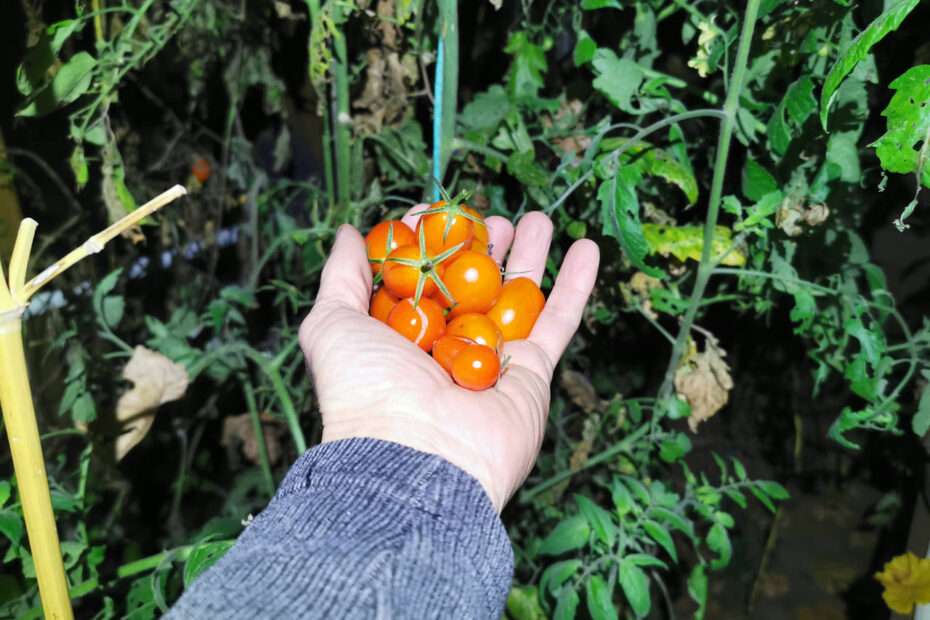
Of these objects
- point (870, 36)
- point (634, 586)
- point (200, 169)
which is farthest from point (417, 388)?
point (200, 169)

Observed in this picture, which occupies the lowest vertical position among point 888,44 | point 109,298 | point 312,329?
point 109,298

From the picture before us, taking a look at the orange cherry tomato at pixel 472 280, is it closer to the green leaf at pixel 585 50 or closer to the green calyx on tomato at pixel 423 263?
the green calyx on tomato at pixel 423 263

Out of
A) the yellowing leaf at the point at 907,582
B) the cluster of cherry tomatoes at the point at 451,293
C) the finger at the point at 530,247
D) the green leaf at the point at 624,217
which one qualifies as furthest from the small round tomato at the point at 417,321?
the yellowing leaf at the point at 907,582

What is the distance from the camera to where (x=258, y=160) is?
2.29 m

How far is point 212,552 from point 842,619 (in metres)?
2.14

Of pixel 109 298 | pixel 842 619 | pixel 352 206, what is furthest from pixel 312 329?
pixel 842 619

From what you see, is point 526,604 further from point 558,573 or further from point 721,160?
point 721,160

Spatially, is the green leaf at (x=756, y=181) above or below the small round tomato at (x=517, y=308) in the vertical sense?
above

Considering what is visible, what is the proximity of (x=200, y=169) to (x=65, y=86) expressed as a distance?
0.84 meters

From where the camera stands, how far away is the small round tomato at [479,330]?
3.98ft

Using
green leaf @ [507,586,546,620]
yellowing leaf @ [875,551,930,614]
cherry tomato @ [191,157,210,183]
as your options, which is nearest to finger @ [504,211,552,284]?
green leaf @ [507,586,546,620]

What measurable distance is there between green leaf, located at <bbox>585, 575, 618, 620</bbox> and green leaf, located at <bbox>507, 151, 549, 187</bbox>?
0.76 metres

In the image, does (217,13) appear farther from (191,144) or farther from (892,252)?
(892,252)

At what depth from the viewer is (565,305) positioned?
1.32m
